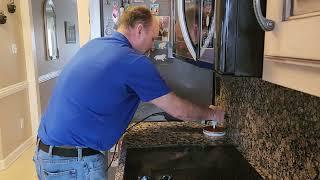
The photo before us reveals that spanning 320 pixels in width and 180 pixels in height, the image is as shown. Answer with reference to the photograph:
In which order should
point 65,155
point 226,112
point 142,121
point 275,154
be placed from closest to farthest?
point 275,154
point 65,155
point 226,112
point 142,121

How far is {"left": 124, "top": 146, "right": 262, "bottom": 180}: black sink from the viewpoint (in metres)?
1.14

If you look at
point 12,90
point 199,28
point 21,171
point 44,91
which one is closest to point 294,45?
point 199,28

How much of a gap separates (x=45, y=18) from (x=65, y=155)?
12.2 feet

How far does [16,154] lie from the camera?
148 inches

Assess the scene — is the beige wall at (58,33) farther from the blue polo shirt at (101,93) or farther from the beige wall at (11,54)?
the blue polo shirt at (101,93)

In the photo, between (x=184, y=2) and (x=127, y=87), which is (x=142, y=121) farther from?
(x=184, y=2)

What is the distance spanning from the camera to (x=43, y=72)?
468 centimetres

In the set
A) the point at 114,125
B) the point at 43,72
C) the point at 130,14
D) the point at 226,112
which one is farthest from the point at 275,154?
the point at 43,72

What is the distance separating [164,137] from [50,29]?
385cm

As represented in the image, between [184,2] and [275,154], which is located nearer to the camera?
[275,154]

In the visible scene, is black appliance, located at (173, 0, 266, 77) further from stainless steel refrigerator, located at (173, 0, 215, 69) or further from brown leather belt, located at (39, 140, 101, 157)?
brown leather belt, located at (39, 140, 101, 157)

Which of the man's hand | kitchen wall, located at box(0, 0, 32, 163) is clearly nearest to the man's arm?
the man's hand

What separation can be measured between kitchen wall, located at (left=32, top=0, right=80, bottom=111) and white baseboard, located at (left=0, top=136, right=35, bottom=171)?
2.12 ft

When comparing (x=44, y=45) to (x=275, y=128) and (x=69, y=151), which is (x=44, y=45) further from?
(x=275, y=128)
